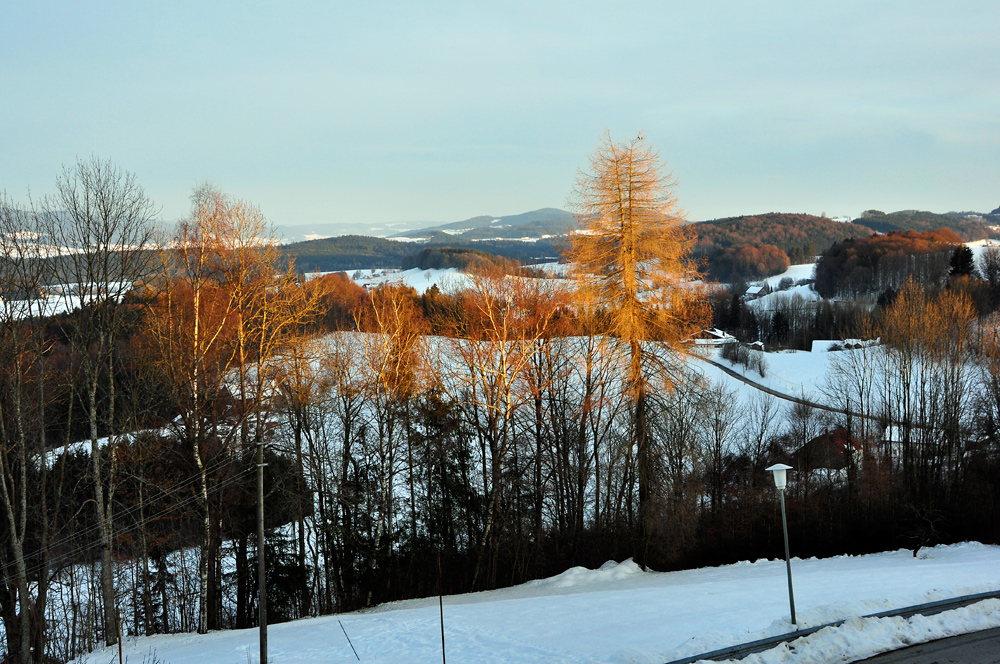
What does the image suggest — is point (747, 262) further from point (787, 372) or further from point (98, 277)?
point (98, 277)

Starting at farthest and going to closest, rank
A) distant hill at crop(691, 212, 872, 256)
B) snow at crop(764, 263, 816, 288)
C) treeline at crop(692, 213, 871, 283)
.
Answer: distant hill at crop(691, 212, 872, 256), treeline at crop(692, 213, 871, 283), snow at crop(764, 263, 816, 288)

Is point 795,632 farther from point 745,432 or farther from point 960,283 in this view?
point 960,283

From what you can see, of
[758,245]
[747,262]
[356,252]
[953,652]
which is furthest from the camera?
[356,252]

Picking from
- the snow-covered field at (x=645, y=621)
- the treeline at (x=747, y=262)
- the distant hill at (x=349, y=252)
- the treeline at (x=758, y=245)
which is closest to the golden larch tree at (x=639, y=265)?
the snow-covered field at (x=645, y=621)

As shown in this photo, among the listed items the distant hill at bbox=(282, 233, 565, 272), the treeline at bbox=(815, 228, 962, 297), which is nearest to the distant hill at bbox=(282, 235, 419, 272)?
the distant hill at bbox=(282, 233, 565, 272)

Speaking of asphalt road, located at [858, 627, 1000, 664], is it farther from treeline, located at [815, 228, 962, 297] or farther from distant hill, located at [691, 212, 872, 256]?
distant hill, located at [691, 212, 872, 256]

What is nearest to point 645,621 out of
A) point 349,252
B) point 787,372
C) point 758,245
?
point 787,372

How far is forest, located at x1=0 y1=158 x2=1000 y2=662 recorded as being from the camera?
52.8 ft

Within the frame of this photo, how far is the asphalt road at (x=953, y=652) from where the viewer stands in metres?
9.29

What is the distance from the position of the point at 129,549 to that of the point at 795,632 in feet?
73.5

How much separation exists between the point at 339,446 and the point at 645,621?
16.8m

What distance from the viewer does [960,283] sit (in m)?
55.2

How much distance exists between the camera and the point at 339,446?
26125mm

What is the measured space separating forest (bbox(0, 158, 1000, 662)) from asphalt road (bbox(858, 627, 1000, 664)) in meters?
8.95
